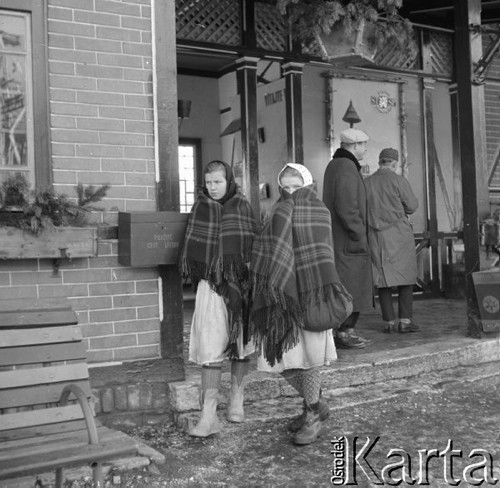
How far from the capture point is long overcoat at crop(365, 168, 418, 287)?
637cm

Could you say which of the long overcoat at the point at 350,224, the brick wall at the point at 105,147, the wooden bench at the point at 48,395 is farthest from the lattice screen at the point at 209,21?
the wooden bench at the point at 48,395

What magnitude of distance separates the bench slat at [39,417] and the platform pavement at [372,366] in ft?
4.11

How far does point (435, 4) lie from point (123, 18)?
4.96 m

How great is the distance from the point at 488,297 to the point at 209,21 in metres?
4.04

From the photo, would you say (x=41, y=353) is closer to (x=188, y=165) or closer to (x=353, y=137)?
(x=353, y=137)

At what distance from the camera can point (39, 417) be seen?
310 centimetres

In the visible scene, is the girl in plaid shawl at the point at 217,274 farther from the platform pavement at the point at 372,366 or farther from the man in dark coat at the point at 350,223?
the man in dark coat at the point at 350,223

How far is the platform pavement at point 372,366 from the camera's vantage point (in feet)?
14.8

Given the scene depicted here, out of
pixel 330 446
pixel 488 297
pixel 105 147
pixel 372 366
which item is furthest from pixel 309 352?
pixel 488 297

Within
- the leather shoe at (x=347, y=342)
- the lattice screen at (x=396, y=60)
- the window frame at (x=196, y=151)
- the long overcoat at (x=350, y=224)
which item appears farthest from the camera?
the window frame at (x=196, y=151)

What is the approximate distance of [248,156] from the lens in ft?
26.2

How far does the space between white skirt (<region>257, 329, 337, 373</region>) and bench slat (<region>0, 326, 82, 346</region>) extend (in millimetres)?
1222

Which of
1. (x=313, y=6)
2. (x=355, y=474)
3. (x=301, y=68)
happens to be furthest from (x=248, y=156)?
(x=355, y=474)

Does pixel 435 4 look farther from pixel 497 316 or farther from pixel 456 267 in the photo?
pixel 497 316
